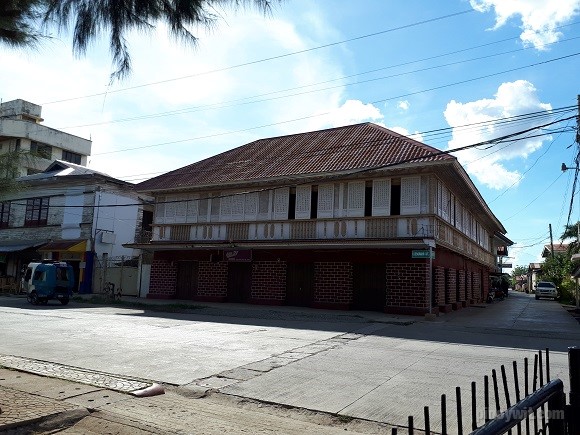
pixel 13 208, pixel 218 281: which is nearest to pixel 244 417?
pixel 218 281

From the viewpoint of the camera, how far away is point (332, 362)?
9539 millimetres

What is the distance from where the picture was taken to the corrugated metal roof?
2014 centimetres

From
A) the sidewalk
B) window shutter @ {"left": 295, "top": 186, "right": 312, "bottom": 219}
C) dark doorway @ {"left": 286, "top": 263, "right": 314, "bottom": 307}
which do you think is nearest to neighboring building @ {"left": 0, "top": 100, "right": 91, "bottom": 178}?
window shutter @ {"left": 295, "top": 186, "right": 312, "bottom": 219}

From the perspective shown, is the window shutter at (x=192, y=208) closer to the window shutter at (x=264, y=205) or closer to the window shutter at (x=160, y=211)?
the window shutter at (x=160, y=211)

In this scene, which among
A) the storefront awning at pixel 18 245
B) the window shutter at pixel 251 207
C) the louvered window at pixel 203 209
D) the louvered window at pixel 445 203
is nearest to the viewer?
the louvered window at pixel 445 203

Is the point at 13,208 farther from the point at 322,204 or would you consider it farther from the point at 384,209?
the point at 384,209

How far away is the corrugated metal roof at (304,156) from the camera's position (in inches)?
793

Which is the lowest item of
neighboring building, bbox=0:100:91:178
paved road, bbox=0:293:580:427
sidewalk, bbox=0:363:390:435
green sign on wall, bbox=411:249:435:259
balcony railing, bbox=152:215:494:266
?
sidewalk, bbox=0:363:390:435

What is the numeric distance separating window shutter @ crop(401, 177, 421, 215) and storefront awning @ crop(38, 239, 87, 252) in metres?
20.5

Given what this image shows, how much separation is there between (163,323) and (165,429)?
10.9 m

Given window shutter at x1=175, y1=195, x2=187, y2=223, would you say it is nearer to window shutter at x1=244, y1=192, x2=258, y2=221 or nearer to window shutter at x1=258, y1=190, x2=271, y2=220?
window shutter at x1=244, y1=192, x2=258, y2=221

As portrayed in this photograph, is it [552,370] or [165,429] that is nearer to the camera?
[165,429]

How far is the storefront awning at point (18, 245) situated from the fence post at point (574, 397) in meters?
34.5

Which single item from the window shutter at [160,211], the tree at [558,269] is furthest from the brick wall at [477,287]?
the window shutter at [160,211]
